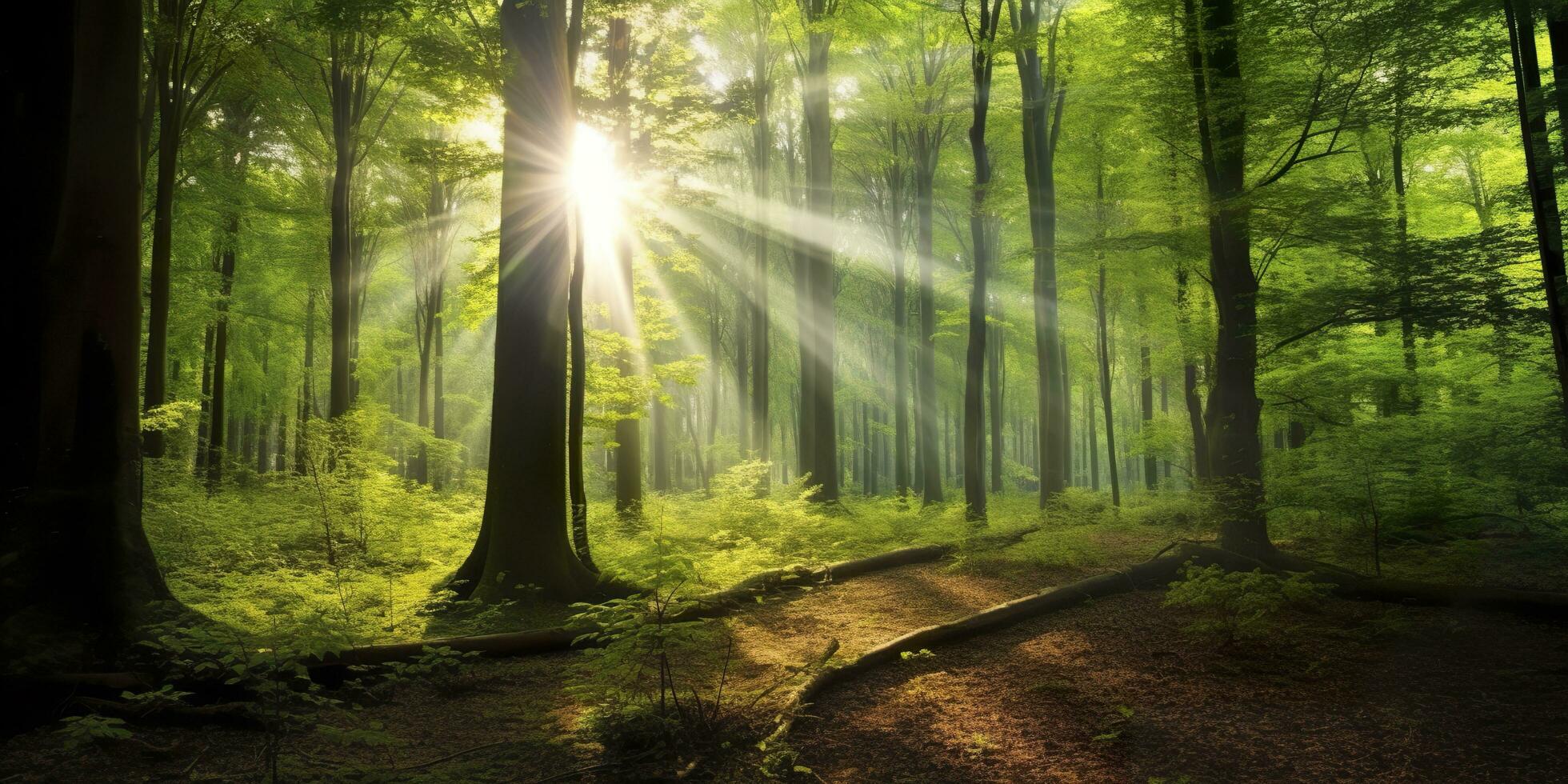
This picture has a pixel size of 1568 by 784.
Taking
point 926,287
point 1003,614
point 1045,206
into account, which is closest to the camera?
point 1003,614

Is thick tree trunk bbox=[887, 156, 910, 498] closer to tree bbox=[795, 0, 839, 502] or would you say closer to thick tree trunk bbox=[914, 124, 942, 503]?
thick tree trunk bbox=[914, 124, 942, 503]

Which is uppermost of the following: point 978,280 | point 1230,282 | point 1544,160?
point 978,280

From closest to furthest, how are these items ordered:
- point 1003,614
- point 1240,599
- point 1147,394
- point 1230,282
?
point 1240,599, point 1003,614, point 1230,282, point 1147,394

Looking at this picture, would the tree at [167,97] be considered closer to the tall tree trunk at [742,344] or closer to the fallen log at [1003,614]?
the fallen log at [1003,614]

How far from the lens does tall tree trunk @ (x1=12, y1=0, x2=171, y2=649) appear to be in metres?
4.55

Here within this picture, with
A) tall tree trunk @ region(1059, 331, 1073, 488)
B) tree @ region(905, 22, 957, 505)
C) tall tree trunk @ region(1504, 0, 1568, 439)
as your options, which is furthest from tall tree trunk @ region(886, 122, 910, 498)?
tall tree trunk @ region(1504, 0, 1568, 439)

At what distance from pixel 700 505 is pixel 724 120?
6838mm

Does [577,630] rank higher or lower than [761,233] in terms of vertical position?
lower

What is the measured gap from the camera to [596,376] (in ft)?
36.4

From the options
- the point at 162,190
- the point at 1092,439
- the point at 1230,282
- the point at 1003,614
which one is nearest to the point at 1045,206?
the point at 1230,282

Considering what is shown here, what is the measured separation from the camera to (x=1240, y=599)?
5727mm

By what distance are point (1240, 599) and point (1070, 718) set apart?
1993mm

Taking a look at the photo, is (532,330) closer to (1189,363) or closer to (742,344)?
Result: (1189,363)

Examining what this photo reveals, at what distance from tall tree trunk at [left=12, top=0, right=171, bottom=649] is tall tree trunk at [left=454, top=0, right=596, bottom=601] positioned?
3010 millimetres
